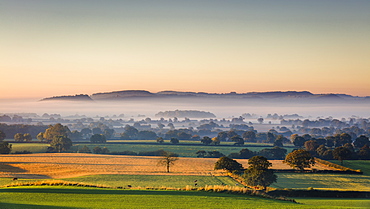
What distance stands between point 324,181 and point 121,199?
3552cm

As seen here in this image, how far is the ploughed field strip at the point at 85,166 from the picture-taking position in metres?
57.9

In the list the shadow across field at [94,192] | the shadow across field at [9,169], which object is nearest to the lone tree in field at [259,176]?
the shadow across field at [94,192]

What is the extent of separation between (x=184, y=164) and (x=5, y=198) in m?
47.3

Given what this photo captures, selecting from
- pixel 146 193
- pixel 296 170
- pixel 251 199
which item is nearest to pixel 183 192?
pixel 146 193

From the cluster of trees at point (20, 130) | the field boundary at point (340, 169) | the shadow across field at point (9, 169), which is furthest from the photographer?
the cluster of trees at point (20, 130)

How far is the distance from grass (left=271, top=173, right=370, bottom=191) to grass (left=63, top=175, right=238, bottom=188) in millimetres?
8054

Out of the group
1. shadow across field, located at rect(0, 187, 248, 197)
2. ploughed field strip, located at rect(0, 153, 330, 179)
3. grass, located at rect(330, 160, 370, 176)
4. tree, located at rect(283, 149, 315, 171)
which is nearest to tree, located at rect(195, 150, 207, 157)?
ploughed field strip, located at rect(0, 153, 330, 179)

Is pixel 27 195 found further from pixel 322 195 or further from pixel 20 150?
pixel 20 150

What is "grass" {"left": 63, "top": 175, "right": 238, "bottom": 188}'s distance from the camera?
4672cm

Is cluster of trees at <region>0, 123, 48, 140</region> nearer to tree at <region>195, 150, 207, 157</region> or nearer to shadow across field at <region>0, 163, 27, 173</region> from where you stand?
shadow across field at <region>0, 163, 27, 173</region>

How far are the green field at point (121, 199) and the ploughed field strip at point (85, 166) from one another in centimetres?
2736

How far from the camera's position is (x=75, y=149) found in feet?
311

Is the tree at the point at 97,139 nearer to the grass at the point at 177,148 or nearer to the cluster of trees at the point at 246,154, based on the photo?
the grass at the point at 177,148

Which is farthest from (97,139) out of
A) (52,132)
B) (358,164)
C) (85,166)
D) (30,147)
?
(358,164)
